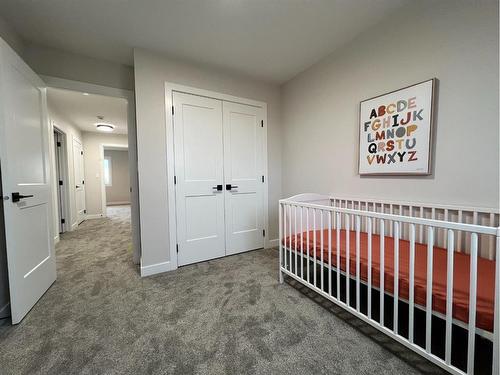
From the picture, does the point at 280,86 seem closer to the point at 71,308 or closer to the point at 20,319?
the point at 71,308

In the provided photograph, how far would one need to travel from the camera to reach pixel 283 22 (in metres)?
1.87

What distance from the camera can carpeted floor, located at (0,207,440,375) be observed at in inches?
45.6

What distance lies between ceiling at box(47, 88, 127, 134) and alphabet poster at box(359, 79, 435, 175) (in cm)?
332

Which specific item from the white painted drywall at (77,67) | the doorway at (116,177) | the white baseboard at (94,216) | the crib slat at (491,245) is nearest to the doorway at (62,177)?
the white baseboard at (94,216)

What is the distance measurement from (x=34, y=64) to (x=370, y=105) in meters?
3.31

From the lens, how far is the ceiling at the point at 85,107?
3.25 meters

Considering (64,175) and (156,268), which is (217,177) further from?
(64,175)

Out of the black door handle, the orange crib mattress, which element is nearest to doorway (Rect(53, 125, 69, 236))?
the black door handle

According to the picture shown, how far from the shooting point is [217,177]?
8.73 feet

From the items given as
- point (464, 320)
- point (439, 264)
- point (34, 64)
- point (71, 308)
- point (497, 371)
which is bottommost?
point (71, 308)

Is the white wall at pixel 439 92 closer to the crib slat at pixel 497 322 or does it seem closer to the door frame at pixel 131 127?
the crib slat at pixel 497 322

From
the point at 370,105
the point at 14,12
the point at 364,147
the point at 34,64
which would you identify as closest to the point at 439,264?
the point at 364,147

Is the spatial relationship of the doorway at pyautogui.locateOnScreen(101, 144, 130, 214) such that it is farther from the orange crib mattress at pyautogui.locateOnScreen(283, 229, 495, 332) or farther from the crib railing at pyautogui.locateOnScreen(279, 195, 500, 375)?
the orange crib mattress at pyautogui.locateOnScreen(283, 229, 495, 332)

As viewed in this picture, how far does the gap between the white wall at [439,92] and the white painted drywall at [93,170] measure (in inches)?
226
